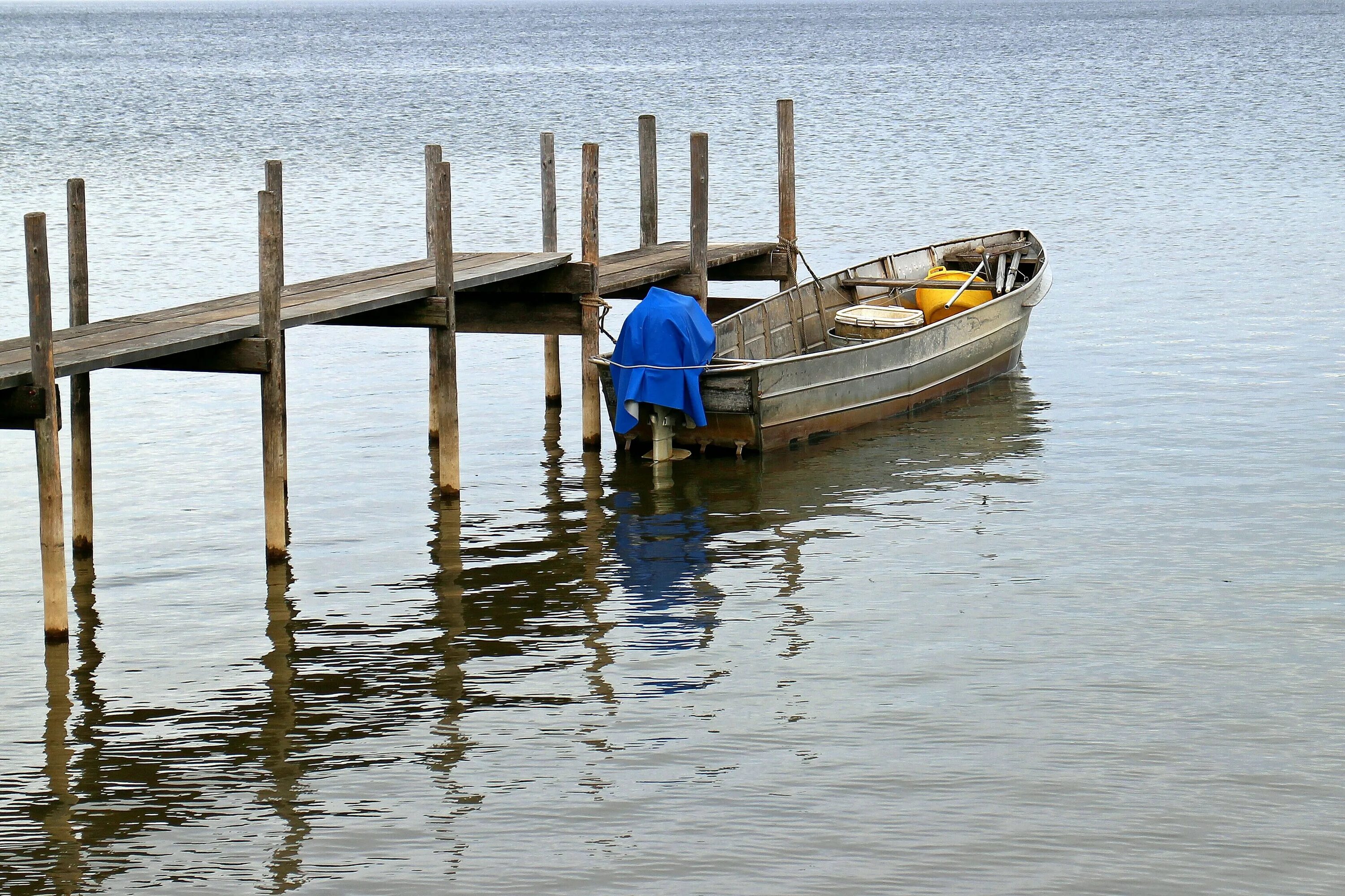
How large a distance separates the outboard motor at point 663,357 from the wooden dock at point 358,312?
1.61 ft

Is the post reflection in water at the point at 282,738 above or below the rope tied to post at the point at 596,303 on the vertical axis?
below

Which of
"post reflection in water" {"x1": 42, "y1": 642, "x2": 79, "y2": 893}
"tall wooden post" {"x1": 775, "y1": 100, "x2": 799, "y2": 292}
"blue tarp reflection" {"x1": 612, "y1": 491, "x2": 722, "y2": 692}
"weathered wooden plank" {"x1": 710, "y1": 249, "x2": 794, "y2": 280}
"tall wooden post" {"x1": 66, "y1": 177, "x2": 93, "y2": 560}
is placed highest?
"tall wooden post" {"x1": 775, "y1": 100, "x2": 799, "y2": 292}

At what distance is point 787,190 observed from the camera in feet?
63.6

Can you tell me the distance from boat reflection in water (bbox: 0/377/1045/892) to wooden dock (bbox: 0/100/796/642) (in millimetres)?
822

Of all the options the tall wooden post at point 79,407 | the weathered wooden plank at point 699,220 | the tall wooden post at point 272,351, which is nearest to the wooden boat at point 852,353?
the weathered wooden plank at point 699,220

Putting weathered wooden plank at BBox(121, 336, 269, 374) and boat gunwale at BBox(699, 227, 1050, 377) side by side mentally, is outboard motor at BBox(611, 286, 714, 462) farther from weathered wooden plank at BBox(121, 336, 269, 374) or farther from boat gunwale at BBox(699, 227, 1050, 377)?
weathered wooden plank at BBox(121, 336, 269, 374)

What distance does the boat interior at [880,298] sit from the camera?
58.4ft

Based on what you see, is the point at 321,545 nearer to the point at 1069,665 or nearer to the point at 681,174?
the point at 1069,665

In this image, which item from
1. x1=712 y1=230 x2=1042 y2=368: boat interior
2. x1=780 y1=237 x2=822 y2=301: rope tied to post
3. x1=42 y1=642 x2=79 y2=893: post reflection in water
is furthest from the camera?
x1=780 y1=237 x2=822 y2=301: rope tied to post

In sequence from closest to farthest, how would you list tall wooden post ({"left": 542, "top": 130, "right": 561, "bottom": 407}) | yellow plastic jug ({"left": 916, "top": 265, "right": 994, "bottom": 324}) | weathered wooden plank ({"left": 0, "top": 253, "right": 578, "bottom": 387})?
weathered wooden plank ({"left": 0, "top": 253, "right": 578, "bottom": 387}) → tall wooden post ({"left": 542, "top": 130, "right": 561, "bottom": 407}) → yellow plastic jug ({"left": 916, "top": 265, "right": 994, "bottom": 324})

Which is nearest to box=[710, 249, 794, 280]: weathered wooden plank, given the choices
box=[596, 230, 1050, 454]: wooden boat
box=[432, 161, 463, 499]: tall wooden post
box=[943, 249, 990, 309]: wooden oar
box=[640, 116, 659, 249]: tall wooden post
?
box=[596, 230, 1050, 454]: wooden boat

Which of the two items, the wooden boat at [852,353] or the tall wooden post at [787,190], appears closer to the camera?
the wooden boat at [852,353]

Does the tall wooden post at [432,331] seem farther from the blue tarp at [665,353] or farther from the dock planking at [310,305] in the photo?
the blue tarp at [665,353]

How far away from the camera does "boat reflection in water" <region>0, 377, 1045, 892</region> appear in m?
9.37
